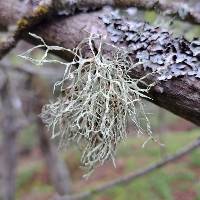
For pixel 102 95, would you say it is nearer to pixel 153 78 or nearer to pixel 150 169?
pixel 153 78

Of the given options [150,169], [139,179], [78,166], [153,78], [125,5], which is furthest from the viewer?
[78,166]

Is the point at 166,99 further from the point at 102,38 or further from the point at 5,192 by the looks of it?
the point at 5,192

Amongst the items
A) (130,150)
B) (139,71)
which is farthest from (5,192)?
(139,71)

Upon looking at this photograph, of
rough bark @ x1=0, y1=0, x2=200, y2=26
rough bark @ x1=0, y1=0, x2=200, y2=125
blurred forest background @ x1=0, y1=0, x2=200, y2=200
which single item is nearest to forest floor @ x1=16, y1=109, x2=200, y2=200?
blurred forest background @ x1=0, y1=0, x2=200, y2=200

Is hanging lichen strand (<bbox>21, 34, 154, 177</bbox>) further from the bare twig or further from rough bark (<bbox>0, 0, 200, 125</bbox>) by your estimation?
the bare twig

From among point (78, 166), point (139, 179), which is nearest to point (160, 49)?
point (139, 179)

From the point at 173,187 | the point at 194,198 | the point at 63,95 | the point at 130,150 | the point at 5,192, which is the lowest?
the point at 130,150
